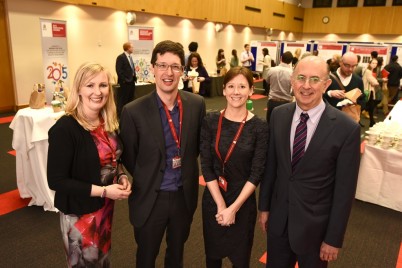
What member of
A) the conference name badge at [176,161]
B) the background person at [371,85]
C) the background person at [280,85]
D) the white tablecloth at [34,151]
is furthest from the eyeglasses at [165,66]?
the background person at [371,85]

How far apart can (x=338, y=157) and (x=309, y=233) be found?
1.40 ft

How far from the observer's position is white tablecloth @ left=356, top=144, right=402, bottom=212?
3.53m

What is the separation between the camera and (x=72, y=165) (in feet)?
5.21

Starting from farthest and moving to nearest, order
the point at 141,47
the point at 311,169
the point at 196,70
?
1. the point at 141,47
2. the point at 196,70
3. the point at 311,169

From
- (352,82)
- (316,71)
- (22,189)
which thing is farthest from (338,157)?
(22,189)

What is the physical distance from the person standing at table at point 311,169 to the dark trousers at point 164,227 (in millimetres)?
512

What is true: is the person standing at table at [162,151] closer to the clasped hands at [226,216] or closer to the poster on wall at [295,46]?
the clasped hands at [226,216]

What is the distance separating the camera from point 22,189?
11.5ft

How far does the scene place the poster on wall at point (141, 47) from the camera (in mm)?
8898

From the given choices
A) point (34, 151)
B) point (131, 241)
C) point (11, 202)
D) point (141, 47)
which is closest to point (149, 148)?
point (131, 241)

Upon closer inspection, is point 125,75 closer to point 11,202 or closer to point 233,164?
point 11,202

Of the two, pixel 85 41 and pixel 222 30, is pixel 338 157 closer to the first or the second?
pixel 85 41

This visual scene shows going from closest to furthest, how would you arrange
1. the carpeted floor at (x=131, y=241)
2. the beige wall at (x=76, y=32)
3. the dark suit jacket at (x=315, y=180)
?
the dark suit jacket at (x=315, y=180), the carpeted floor at (x=131, y=241), the beige wall at (x=76, y=32)

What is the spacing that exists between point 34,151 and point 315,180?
2883 mm
